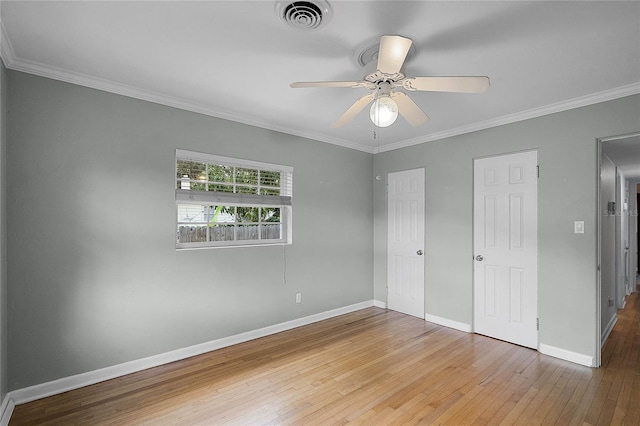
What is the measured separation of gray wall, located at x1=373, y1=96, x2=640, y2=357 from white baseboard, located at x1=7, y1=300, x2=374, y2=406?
7.03ft

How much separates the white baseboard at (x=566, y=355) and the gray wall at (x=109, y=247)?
281cm

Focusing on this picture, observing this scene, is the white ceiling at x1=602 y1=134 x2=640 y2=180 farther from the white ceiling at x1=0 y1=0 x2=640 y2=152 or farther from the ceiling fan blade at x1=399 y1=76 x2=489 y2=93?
the ceiling fan blade at x1=399 y1=76 x2=489 y2=93

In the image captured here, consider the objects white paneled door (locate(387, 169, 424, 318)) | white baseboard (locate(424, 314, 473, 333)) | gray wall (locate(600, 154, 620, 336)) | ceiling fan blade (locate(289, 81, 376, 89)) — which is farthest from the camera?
white paneled door (locate(387, 169, 424, 318))

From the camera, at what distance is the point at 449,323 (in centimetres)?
396

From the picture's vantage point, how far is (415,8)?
1714 mm

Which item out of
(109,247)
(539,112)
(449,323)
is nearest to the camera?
(109,247)

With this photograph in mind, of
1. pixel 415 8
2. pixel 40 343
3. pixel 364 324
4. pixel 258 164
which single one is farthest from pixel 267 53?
pixel 364 324

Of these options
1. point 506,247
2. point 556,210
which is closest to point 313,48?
point 556,210

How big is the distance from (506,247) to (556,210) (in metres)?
0.61

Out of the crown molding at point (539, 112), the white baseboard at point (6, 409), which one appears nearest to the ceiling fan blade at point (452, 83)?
the crown molding at point (539, 112)

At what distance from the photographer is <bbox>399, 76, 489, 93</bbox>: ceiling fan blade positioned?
71.1 inches

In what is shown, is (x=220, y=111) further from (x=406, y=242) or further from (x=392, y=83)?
(x=406, y=242)

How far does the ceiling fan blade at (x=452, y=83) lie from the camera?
5.92ft

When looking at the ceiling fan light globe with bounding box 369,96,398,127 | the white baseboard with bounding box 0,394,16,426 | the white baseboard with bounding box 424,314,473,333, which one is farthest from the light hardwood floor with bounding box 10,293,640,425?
the ceiling fan light globe with bounding box 369,96,398,127
